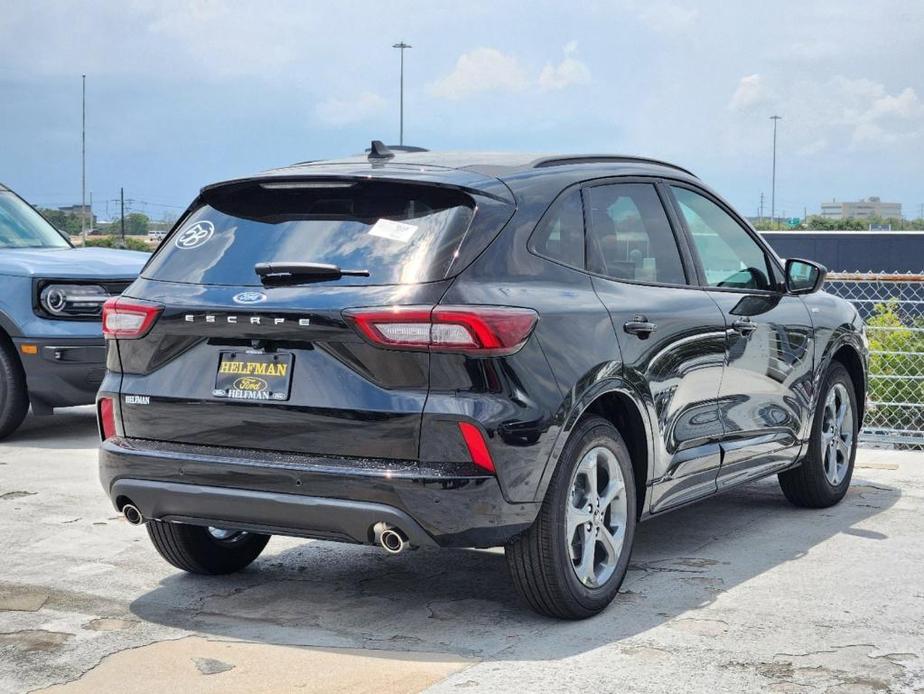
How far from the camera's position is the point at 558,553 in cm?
516

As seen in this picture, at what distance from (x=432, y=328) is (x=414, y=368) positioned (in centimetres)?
15

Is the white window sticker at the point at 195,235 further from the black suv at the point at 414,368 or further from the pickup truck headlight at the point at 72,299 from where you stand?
the pickup truck headlight at the point at 72,299

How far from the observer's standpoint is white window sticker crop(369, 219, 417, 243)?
16.5ft

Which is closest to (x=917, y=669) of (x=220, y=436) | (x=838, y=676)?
(x=838, y=676)

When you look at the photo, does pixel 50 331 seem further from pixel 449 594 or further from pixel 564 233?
pixel 564 233

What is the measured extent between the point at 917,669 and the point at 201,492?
8.43 feet

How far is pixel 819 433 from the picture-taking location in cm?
772

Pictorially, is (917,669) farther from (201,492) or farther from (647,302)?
(201,492)

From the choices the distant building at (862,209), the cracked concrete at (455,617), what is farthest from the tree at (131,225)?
the distant building at (862,209)

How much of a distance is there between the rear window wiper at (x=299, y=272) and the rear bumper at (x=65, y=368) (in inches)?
209

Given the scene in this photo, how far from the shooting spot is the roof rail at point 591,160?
5.78 meters

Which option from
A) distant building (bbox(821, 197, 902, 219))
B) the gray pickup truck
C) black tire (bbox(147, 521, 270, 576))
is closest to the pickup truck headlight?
the gray pickup truck

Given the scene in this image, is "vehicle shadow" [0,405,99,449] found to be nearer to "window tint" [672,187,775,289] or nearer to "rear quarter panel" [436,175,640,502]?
"window tint" [672,187,775,289]

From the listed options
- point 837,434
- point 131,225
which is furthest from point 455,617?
point 131,225
